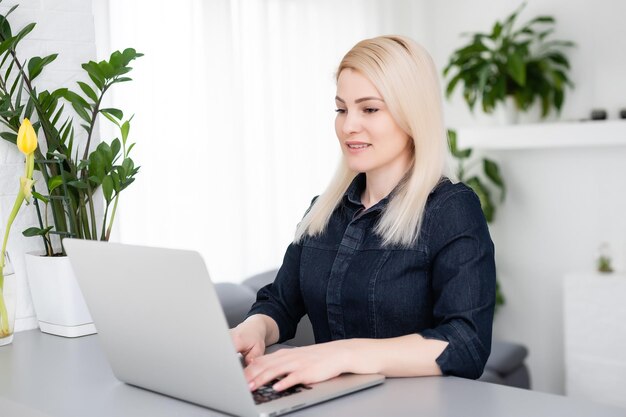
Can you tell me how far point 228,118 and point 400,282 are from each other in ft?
7.11

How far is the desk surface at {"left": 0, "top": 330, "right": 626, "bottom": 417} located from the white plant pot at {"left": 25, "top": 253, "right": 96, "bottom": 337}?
28cm

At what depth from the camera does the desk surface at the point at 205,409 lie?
49.4 inches

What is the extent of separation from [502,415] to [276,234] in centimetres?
281

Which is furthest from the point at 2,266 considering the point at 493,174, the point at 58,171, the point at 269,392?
the point at 493,174

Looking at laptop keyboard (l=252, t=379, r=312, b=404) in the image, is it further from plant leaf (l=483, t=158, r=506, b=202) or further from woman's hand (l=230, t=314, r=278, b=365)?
plant leaf (l=483, t=158, r=506, b=202)

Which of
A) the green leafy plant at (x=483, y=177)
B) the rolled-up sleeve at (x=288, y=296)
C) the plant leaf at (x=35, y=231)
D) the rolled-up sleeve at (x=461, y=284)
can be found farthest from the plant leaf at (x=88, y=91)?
the green leafy plant at (x=483, y=177)

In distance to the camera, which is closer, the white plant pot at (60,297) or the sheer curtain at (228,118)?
the white plant pot at (60,297)

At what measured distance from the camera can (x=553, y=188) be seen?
4.49m

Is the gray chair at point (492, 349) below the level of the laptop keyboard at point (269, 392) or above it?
below

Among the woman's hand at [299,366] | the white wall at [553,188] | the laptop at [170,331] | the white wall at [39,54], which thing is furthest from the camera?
the white wall at [553,188]

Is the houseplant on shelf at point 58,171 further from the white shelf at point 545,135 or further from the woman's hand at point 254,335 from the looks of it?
the white shelf at point 545,135

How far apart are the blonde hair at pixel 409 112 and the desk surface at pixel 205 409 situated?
40 centimetres

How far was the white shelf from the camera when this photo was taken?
402 centimetres

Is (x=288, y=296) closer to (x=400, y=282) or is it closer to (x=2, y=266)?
(x=400, y=282)
